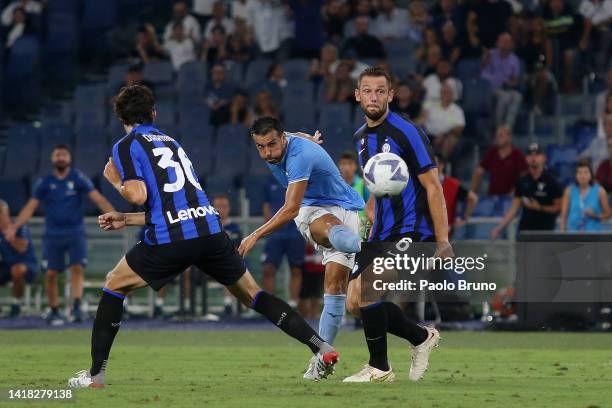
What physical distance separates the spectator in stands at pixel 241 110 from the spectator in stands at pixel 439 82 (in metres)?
2.69

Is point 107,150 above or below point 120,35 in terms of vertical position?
below

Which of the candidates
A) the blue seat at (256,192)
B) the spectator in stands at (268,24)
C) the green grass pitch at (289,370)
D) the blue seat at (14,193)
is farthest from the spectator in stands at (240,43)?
the green grass pitch at (289,370)

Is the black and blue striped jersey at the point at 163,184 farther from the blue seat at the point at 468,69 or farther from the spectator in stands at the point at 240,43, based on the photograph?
the spectator in stands at the point at 240,43

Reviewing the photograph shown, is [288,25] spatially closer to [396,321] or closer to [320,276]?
[320,276]

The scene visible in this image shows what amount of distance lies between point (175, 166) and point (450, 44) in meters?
13.1

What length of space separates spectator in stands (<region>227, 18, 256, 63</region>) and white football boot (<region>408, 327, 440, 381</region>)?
13352 mm

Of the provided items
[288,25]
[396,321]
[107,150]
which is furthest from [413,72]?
[396,321]

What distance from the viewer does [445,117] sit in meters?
20.9

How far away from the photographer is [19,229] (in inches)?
760

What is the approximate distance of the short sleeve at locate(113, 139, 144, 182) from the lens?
9539 mm

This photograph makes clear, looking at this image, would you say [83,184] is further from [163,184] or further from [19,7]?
[163,184]

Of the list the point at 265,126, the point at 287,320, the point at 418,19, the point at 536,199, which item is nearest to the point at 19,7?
the point at 418,19

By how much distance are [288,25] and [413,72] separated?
313 cm

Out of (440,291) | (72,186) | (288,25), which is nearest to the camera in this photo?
(440,291)
